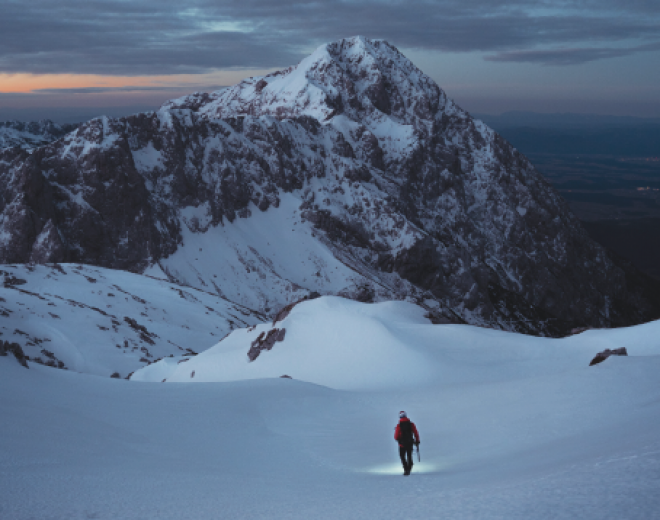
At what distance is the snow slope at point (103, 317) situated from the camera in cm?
3922

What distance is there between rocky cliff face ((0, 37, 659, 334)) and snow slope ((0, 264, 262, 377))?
44263mm

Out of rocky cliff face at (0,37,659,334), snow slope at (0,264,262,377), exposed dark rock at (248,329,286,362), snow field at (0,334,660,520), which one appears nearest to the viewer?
snow field at (0,334,660,520)

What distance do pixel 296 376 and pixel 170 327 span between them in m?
25.4

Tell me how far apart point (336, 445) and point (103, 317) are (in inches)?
1391

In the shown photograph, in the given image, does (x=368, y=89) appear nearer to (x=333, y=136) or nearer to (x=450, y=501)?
(x=333, y=136)

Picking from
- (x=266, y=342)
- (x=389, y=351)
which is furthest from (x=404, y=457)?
(x=266, y=342)

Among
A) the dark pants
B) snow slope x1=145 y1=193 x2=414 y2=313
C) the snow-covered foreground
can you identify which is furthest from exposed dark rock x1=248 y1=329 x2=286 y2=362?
snow slope x1=145 y1=193 x2=414 y2=313

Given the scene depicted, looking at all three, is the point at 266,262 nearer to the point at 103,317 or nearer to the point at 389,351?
the point at 103,317

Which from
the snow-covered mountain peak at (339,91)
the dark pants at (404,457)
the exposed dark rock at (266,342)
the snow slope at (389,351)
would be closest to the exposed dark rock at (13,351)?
the dark pants at (404,457)

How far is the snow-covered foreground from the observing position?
8680mm

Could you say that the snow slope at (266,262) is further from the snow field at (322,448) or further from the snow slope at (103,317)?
the snow field at (322,448)

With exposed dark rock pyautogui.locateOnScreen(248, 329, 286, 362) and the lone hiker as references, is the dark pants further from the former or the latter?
exposed dark rock pyautogui.locateOnScreen(248, 329, 286, 362)

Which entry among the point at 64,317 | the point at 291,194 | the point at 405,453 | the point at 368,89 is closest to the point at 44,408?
the point at 405,453

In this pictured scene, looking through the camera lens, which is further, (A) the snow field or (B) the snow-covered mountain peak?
(B) the snow-covered mountain peak
